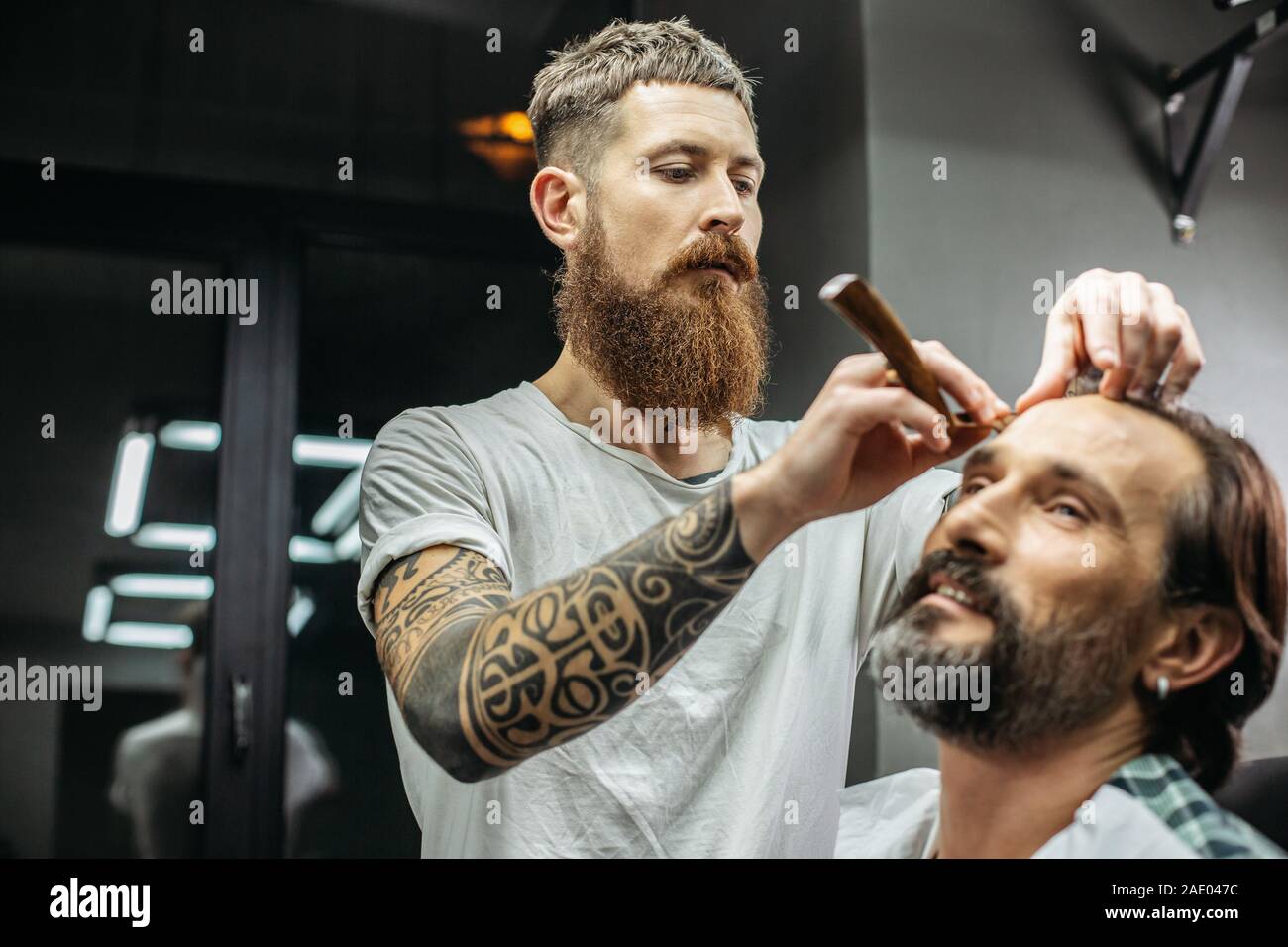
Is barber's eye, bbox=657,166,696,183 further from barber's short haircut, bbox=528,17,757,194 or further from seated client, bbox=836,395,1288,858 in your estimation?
seated client, bbox=836,395,1288,858

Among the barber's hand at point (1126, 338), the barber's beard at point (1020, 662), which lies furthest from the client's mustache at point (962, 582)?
the barber's hand at point (1126, 338)

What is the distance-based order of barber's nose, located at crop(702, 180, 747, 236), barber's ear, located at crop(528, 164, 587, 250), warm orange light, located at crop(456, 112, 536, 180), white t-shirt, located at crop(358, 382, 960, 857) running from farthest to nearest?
warm orange light, located at crop(456, 112, 536, 180) < barber's ear, located at crop(528, 164, 587, 250) < barber's nose, located at crop(702, 180, 747, 236) < white t-shirt, located at crop(358, 382, 960, 857)

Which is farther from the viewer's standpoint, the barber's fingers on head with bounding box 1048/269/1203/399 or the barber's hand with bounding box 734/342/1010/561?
the barber's fingers on head with bounding box 1048/269/1203/399

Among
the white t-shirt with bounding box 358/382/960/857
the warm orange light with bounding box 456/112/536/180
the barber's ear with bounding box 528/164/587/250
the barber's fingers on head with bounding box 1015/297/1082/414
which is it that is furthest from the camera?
the warm orange light with bounding box 456/112/536/180

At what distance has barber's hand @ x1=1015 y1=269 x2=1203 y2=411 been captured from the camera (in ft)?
3.96

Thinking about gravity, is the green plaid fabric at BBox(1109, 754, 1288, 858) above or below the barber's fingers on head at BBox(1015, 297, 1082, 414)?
below

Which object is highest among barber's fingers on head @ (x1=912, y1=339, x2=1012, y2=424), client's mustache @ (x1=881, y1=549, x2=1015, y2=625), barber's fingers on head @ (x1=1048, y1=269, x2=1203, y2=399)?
barber's fingers on head @ (x1=1048, y1=269, x2=1203, y2=399)

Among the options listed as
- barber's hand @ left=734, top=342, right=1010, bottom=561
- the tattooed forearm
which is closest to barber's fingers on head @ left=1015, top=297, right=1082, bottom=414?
barber's hand @ left=734, top=342, right=1010, bottom=561

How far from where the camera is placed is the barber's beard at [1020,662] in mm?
1190

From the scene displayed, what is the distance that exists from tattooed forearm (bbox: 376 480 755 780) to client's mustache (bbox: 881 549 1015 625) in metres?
0.21

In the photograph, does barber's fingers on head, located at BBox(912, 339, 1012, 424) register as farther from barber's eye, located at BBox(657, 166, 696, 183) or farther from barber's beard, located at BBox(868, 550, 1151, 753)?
barber's eye, located at BBox(657, 166, 696, 183)

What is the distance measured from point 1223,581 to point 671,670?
2.14 ft

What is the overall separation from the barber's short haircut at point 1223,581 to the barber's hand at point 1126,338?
5 cm
